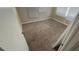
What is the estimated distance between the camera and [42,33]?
3.92ft

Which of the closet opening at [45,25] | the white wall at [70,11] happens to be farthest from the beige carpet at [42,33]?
the white wall at [70,11]

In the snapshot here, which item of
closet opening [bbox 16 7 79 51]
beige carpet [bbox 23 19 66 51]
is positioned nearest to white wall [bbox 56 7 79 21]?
closet opening [bbox 16 7 79 51]

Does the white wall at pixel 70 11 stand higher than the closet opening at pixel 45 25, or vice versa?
the white wall at pixel 70 11

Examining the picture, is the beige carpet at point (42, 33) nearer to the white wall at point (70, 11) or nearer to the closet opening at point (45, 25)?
the closet opening at point (45, 25)

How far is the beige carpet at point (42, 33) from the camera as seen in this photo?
1.08m

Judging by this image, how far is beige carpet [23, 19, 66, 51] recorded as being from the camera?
1.08 metres

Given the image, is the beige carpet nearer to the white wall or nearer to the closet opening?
the closet opening

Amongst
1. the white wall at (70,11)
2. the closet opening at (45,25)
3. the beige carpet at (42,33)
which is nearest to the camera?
the white wall at (70,11)

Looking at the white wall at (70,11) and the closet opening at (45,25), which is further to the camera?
the closet opening at (45,25)

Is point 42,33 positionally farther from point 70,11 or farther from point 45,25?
point 70,11

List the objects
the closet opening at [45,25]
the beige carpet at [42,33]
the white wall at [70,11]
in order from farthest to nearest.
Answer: the beige carpet at [42,33], the closet opening at [45,25], the white wall at [70,11]

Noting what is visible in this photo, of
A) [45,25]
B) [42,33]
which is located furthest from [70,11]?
[42,33]

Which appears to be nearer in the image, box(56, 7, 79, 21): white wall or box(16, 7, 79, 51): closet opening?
box(56, 7, 79, 21): white wall

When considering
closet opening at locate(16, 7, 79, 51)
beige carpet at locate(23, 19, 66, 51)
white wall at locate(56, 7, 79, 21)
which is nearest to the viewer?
white wall at locate(56, 7, 79, 21)
